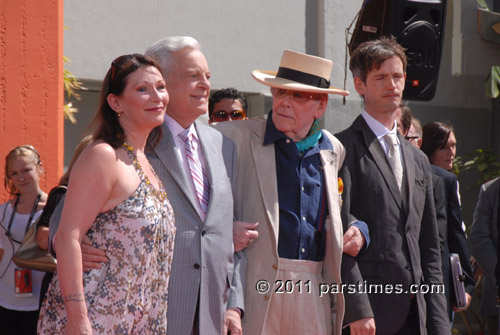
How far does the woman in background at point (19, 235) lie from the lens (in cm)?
523

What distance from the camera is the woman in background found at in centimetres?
523

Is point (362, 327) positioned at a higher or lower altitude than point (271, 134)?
lower

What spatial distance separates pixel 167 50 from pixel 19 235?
254 centimetres

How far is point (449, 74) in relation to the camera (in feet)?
33.7

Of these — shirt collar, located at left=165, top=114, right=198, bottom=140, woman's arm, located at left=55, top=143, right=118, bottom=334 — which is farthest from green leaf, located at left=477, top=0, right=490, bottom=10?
woman's arm, located at left=55, top=143, right=118, bottom=334

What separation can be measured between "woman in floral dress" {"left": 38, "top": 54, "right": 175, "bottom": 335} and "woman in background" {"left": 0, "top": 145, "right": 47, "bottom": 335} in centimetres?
243

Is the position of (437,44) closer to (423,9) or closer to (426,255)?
(423,9)

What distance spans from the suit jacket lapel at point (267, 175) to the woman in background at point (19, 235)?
2.26 metres

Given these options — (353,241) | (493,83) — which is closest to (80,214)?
(353,241)

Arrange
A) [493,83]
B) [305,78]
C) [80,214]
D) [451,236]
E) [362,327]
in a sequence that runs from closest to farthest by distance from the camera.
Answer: [80,214]
[362,327]
[305,78]
[451,236]
[493,83]

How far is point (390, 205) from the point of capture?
12.6 feet

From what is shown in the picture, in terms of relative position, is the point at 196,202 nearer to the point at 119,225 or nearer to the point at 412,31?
the point at 119,225

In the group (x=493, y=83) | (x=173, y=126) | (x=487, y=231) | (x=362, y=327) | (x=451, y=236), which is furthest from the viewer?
(x=493, y=83)

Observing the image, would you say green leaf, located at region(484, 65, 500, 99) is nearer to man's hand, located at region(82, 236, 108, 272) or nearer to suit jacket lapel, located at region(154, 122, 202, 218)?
suit jacket lapel, located at region(154, 122, 202, 218)
